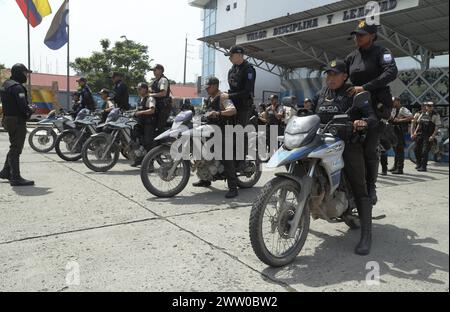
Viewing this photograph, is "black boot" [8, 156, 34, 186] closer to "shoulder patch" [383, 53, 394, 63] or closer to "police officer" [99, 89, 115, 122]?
"police officer" [99, 89, 115, 122]

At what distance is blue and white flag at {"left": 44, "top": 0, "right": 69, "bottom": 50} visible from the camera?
1836cm

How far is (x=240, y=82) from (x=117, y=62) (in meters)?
30.1

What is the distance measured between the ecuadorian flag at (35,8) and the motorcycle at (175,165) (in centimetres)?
1688

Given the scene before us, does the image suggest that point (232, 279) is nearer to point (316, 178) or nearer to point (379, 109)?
point (316, 178)

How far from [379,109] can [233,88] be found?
2.26 m

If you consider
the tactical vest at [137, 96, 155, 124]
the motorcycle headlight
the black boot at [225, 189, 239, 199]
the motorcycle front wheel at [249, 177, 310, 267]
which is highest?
the tactical vest at [137, 96, 155, 124]

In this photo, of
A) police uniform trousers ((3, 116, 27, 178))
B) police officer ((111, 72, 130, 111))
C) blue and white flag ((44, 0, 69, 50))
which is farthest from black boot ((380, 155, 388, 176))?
blue and white flag ((44, 0, 69, 50))

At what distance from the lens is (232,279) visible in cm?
277

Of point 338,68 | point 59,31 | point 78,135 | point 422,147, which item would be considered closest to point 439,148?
point 422,147

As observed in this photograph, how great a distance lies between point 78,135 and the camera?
28.5 ft

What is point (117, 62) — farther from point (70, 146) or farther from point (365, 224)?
point (365, 224)

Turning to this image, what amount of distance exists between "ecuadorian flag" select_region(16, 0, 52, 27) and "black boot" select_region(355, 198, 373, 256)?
770 inches

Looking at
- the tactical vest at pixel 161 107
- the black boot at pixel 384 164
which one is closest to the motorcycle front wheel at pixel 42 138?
the tactical vest at pixel 161 107
